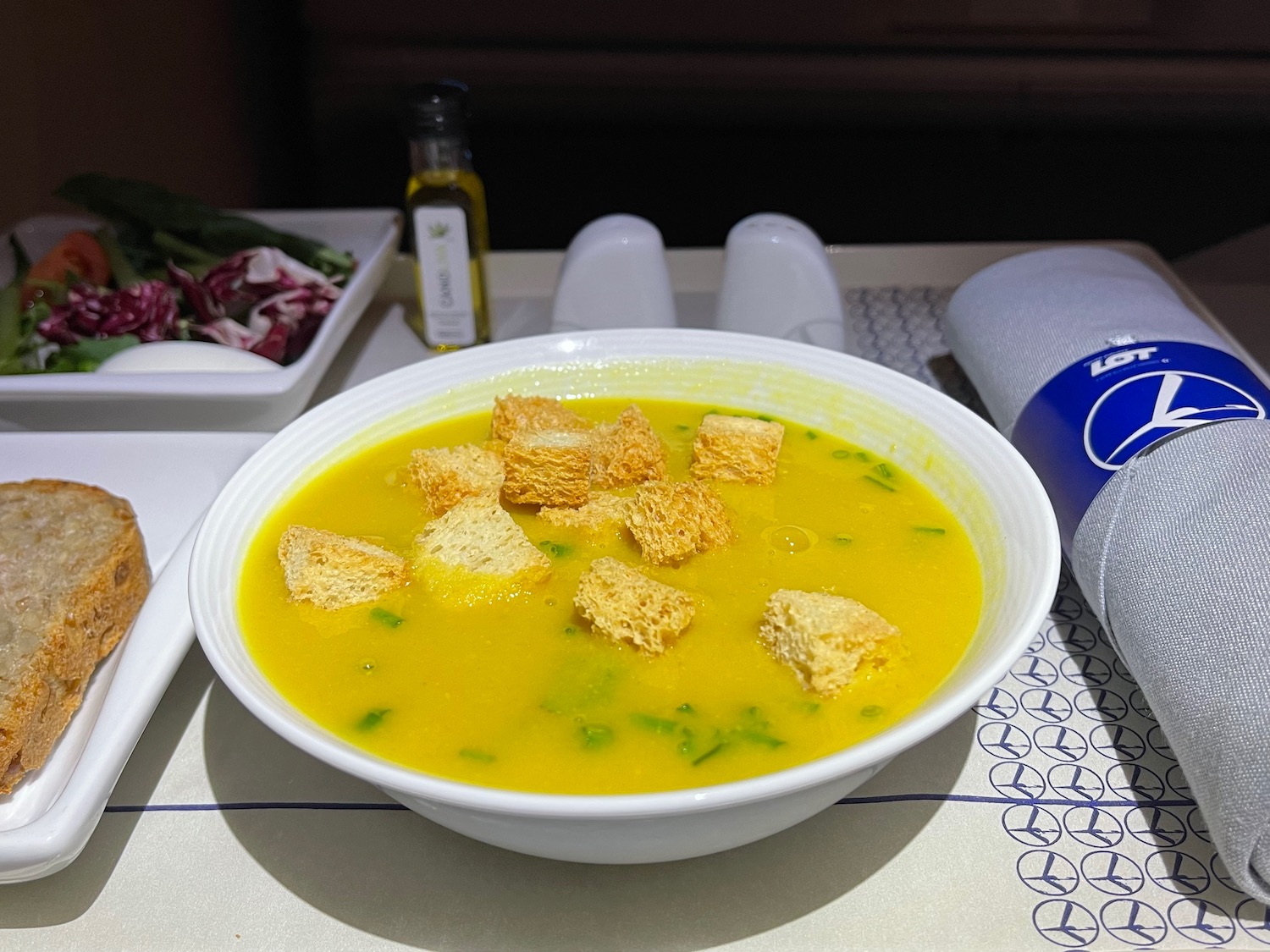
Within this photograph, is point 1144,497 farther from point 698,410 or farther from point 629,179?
point 629,179

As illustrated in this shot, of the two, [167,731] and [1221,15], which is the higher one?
[1221,15]

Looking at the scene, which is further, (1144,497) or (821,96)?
(821,96)

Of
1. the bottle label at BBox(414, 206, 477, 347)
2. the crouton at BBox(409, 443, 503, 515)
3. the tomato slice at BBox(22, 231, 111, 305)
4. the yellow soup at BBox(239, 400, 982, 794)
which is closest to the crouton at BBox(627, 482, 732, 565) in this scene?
the yellow soup at BBox(239, 400, 982, 794)

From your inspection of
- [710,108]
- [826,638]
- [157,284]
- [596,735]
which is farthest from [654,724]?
[710,108]

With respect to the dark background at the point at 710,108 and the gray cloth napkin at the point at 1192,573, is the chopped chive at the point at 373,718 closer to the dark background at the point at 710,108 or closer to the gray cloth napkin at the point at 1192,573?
the gray cloth napkin at the point at 1192,573

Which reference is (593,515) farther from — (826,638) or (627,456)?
(826,638)

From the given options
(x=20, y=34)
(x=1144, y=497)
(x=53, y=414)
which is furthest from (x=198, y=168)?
(x=1144, y=497)

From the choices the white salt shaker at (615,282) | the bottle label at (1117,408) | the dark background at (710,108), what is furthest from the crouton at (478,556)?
the dark background at (710,108)
